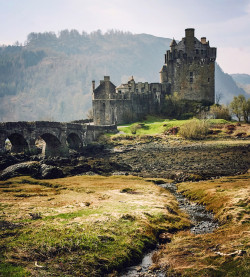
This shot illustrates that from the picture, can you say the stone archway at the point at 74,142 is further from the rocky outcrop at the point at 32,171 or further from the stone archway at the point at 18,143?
the rocky outcrop at the point at 32,171

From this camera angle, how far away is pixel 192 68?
3930 inches

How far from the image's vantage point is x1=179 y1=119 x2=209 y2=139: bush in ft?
246

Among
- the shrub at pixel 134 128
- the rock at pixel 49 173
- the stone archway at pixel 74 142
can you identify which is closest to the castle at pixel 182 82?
the shrub at pixel 134 128

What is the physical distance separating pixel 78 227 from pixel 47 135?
145 ft

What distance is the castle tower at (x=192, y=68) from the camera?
327ft

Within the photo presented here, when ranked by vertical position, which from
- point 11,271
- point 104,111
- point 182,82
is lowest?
point 11,271

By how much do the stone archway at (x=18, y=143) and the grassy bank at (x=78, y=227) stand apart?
24.8 m

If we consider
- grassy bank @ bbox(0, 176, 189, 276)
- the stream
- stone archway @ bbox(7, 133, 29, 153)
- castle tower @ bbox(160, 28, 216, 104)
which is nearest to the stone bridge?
stone archway @ bbox(7, 133, 29, 153)

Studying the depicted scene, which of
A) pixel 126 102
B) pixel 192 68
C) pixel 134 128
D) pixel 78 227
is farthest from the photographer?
pixel 192 68

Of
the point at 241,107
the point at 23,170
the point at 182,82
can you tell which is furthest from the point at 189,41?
the point at 23,170

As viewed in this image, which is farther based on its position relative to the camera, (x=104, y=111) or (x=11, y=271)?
(x=104, y=111)

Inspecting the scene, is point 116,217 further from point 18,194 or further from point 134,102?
point 134,102

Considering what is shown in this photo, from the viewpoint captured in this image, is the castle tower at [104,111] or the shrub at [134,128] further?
the castle tower at [104,111]

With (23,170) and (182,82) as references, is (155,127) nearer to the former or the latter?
(182,82)
